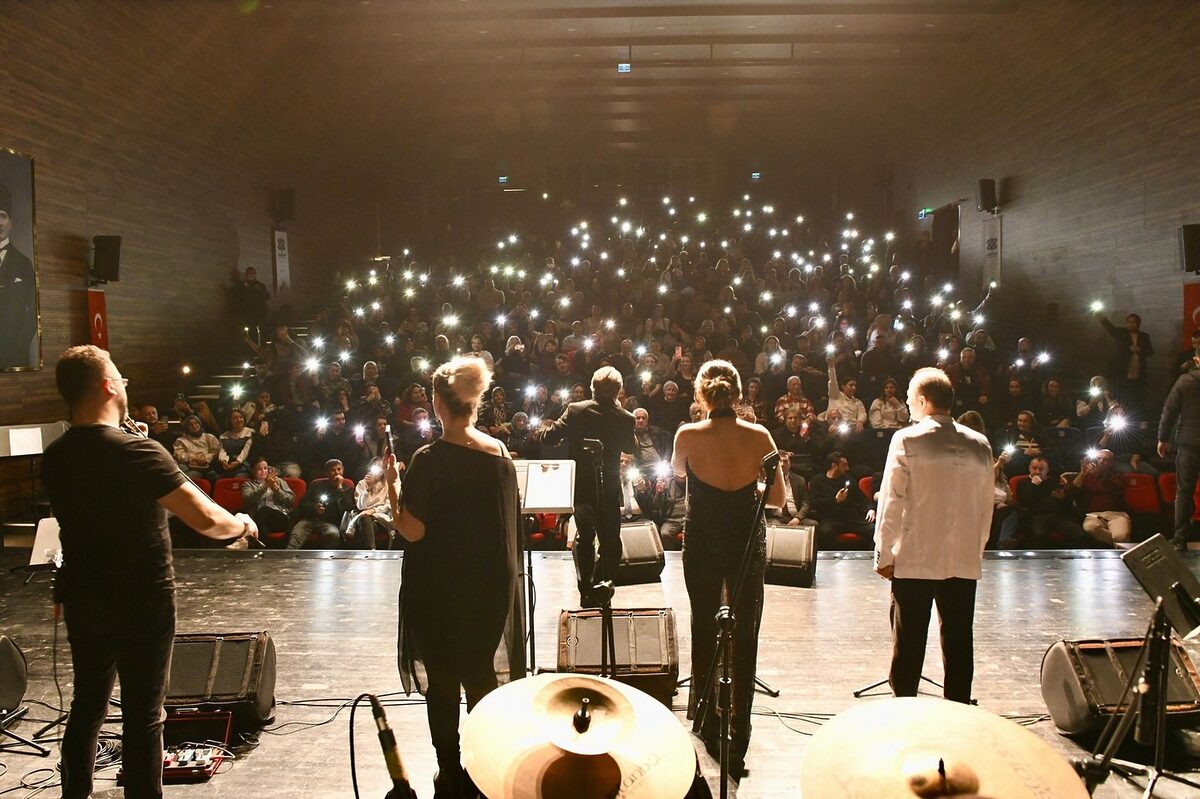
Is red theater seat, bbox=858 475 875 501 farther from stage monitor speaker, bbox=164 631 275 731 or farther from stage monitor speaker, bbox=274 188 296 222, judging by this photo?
stage monitor speaker, bbox=274 188 296 222

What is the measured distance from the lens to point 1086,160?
11.0 meters

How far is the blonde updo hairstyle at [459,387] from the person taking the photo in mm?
2459

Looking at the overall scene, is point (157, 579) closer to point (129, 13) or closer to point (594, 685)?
point (594, 685)

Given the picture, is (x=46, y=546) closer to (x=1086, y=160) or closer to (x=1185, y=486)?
(x=1185, y=486)

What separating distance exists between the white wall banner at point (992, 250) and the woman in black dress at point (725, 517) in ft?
40.0

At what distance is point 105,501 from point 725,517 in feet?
6.77

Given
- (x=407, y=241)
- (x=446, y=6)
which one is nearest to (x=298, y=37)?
(x=446, y=6)

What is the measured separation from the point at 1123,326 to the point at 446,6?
410 inches

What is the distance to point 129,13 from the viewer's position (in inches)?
386

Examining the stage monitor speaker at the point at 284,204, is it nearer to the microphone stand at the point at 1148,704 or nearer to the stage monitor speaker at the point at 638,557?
the stage monitor speaker at the point at 638,557

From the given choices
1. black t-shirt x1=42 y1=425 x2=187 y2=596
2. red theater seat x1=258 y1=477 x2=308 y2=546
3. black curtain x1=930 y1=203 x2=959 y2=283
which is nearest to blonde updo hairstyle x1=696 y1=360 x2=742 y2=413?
black t-shirt x1=42 y1=425 x2=187 y2=596

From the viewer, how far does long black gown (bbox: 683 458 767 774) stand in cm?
306

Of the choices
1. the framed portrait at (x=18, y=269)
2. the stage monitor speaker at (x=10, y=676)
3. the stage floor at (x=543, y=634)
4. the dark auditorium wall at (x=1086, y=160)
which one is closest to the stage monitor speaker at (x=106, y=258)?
the framed portrait at (x=18, y=269)

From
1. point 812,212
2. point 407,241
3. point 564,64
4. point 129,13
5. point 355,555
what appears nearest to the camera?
point 355,555
